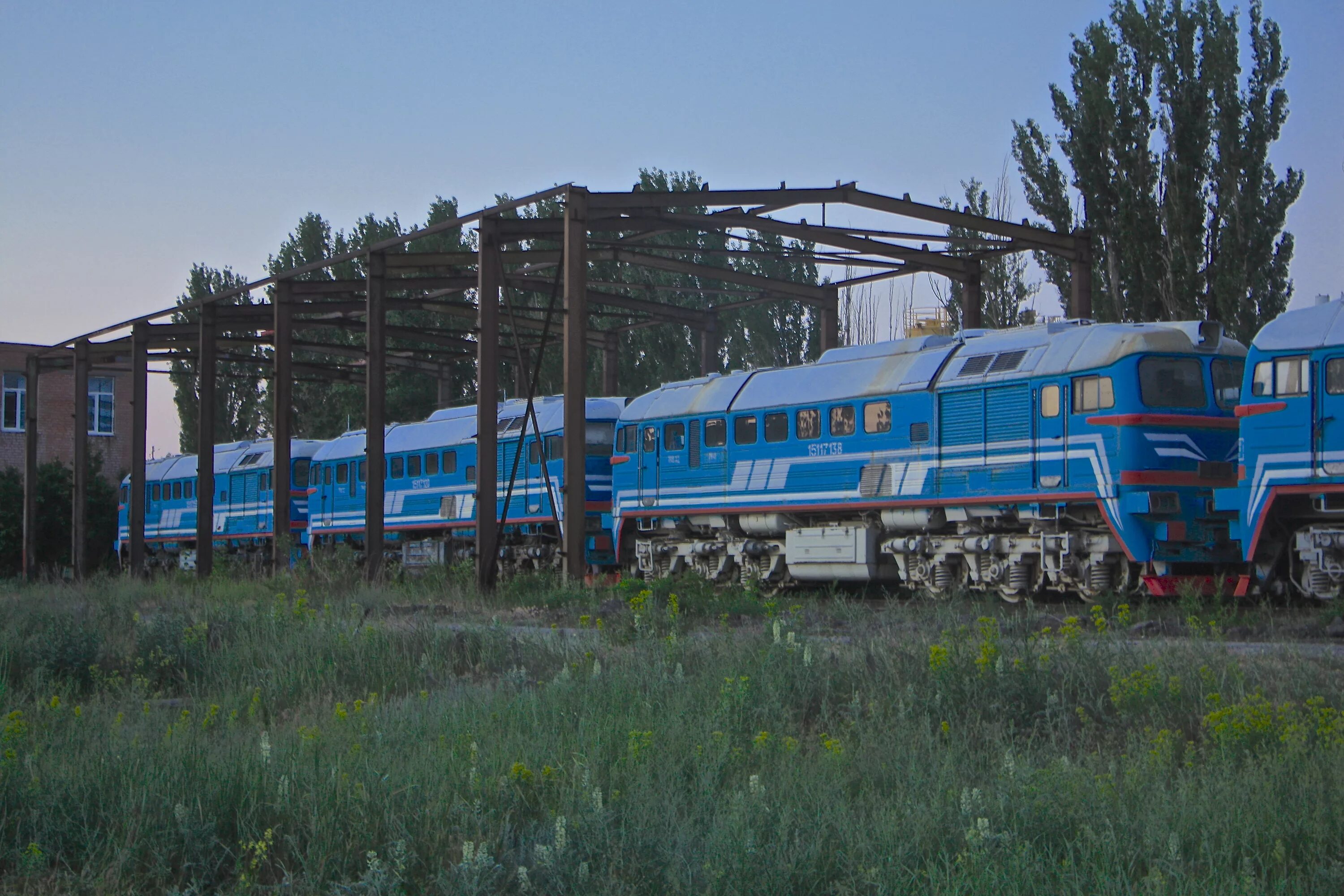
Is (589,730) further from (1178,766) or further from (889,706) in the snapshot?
(1178,766)

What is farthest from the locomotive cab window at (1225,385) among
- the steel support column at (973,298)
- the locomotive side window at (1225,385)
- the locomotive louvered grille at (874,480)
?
the steel support column at (973,298)

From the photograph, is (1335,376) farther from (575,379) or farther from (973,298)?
(973,298)

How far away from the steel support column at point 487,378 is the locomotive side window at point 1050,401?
9572 millimetres

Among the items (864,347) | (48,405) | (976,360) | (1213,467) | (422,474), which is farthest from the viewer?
(48,405)

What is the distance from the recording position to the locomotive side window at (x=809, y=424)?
851 inches

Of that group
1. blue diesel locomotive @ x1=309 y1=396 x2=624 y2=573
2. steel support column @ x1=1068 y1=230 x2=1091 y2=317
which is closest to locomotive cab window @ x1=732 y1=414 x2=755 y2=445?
blue diesel locomotive @ x1=309 y1=396 x2=624 y2=573

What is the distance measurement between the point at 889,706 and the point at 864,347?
518 inches

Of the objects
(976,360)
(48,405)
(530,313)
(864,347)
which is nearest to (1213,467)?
(976,360)

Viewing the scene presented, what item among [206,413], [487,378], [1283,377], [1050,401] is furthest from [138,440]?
[1283,377]

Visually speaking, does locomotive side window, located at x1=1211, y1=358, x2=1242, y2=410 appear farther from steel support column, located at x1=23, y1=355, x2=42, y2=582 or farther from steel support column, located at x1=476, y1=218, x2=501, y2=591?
steel support column, located at x1=23, y1=355, x2=42, y2=582

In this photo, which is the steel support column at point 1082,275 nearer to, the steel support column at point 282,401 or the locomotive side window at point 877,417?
the locomotive side window at point 877,417

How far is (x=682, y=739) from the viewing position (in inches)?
326

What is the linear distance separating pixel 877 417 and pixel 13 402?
147 feet

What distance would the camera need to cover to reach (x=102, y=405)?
5609 cm
